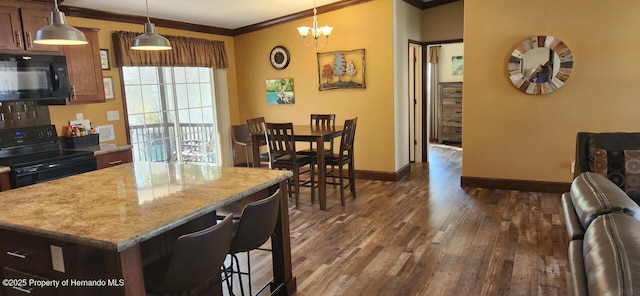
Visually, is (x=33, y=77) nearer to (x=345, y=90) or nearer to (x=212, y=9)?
(x=212, y=9)

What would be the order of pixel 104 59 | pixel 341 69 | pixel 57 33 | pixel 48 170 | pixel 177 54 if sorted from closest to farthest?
pixel 57 33
pixel 48 170
pixel 104 59
pixel 177 54
pixel 341 69

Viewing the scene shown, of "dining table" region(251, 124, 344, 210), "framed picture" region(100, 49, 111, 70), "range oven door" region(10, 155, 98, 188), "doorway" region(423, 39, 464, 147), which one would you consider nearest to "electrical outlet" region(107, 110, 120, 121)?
"framed picture" region(100, 49, 111, 70)

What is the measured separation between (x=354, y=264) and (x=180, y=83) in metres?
4.03

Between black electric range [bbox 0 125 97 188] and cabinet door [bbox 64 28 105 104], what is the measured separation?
440 mm

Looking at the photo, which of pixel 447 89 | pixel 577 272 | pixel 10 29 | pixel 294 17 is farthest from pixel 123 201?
pixel 447 89

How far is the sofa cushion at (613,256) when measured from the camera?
3.24 feet

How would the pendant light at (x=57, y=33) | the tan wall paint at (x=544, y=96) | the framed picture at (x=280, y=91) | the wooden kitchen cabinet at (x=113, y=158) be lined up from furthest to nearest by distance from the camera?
the framed picture at (x=280, y=91)
the tan wall paint at (x=544, y=96)
the wooden kitchen cabinet at (x=113, y=158)
the pendant light at (x=57, y=33)

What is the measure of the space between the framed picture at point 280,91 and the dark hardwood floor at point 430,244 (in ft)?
6.34

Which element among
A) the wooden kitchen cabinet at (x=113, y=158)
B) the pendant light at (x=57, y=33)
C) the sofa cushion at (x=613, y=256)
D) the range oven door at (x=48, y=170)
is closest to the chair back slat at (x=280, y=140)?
the wooden kitchen cabinet at (x=113, y=158)

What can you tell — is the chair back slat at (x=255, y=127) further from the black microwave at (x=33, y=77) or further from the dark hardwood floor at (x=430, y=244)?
the black microwave at (x=33, y=77)

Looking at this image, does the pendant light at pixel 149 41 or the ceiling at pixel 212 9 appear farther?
the ceiling at pixel 212 9

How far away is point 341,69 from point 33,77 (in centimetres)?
356

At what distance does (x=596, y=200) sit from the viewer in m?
1.63

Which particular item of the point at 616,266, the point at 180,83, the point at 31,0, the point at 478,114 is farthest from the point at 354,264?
the point at 180,83
